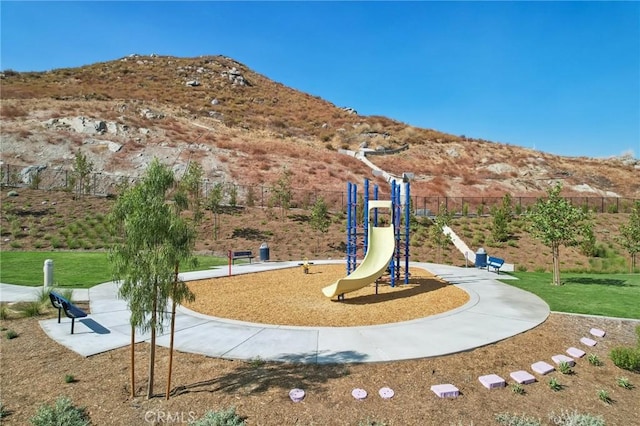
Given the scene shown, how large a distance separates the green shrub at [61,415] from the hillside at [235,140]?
37429 mm

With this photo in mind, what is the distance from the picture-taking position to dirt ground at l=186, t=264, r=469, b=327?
1081cm

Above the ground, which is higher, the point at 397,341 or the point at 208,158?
the point at 208,158

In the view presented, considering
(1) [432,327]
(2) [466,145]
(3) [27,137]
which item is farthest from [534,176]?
(3) [27,137]

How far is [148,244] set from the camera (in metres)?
5.86

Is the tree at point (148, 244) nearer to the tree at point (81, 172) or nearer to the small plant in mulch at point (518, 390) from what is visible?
the small plant in mulch at point (518, 390)

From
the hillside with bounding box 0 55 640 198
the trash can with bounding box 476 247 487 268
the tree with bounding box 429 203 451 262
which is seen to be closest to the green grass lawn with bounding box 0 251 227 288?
the trash can with bounding box 476 247 487 268

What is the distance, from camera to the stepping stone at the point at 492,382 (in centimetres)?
657

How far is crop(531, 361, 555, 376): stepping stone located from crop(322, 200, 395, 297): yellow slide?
6082 millimetres

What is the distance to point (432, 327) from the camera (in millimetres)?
9805

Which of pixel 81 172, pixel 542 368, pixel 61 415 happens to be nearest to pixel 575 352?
pixel 542 368

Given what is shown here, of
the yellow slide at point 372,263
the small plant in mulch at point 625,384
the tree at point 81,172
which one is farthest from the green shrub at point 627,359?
the tree at point 81,172

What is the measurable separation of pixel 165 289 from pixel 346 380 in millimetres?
3423

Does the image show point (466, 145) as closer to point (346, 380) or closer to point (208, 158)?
point (208, 158)

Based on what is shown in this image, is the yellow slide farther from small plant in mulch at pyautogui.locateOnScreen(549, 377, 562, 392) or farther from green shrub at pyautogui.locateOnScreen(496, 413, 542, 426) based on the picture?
green shrub at pyautogui.locateOnScreen(496, 413, 542, 426)
